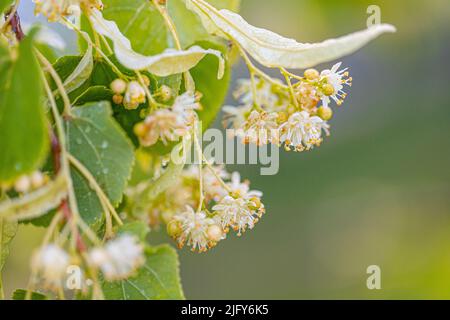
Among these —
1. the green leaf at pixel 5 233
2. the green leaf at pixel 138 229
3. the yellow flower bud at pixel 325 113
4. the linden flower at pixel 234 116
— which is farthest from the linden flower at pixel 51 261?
the linden flower at pixel 234 116

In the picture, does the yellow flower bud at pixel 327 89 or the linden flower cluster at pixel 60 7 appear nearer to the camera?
the linden flower cluster at pixel 60 7

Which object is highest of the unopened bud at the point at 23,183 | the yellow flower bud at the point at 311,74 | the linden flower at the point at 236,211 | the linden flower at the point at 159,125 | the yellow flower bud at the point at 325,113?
the yellow flower bud at the point at 311,74

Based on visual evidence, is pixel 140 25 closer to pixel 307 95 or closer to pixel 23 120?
pixel 307 95

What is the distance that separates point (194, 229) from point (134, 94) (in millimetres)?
197

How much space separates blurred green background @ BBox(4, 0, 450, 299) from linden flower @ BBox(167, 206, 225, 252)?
1984 mm

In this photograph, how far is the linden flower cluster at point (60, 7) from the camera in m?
0.74

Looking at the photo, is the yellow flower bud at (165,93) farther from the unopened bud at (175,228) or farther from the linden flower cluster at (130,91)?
the unopened bud at (175,228)

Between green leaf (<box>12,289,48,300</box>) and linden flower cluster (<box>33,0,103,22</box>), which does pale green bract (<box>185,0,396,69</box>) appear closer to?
linden flower cluster (<box>33,0,103,22</box>)

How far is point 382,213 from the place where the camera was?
3.19 m

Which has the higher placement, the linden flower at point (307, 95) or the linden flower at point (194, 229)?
the linden flower at point (307, 95)

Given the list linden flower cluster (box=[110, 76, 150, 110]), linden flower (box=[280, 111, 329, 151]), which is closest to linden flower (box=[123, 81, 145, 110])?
linden flower cluster (box=[110, 76, 150, 110])

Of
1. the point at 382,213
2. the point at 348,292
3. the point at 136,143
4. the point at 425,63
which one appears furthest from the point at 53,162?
the point at 425,63

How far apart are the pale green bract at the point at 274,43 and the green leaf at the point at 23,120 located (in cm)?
30

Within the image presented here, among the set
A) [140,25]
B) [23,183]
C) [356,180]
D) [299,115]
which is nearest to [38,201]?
[23,183]
